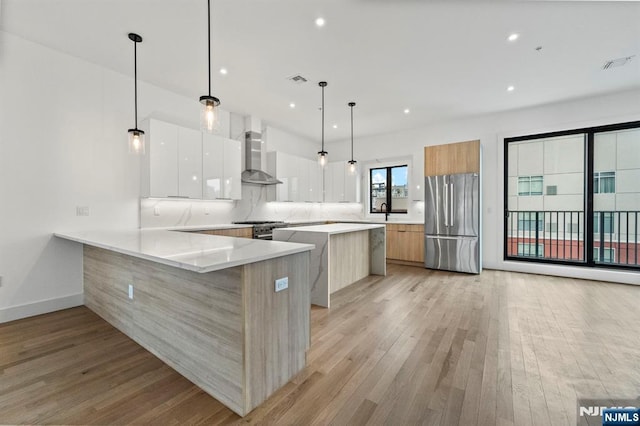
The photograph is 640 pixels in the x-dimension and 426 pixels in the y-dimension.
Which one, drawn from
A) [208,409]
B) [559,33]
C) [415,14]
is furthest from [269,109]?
[208,409]

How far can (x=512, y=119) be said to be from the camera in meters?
5.16

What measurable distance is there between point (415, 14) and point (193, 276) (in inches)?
116

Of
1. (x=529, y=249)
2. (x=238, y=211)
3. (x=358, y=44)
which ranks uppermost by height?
(x=358, y=44)

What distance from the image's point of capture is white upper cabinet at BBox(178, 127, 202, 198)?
4035mm

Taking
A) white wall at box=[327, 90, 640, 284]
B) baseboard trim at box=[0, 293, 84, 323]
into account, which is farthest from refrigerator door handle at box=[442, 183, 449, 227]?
baseboard trim at box=[0, 293, 84, 323]

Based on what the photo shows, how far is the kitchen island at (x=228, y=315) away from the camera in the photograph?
1571 millimetres

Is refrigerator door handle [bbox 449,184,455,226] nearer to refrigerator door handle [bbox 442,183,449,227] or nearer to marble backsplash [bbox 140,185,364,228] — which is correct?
refrigerator door handle [bbox 442,183,449,227]

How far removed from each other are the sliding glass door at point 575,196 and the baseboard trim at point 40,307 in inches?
274

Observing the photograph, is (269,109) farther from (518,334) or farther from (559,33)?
(518,334)

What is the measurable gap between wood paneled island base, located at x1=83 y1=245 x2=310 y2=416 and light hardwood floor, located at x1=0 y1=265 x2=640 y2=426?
0.11 meters

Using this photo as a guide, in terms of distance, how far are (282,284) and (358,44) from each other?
2.70 m

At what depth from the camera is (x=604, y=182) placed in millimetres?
4680

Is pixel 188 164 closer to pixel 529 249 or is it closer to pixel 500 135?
pixel 500 135

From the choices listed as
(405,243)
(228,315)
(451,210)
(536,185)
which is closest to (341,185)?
(405,243)
